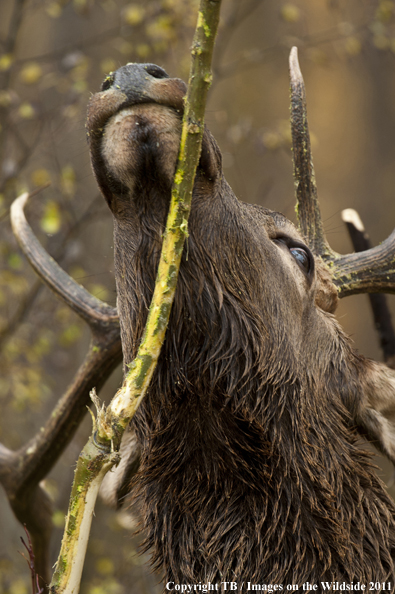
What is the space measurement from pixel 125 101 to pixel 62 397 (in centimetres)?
192

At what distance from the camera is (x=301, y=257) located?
2230 millimetres

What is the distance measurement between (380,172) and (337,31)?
181 cm

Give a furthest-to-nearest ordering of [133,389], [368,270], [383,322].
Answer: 1. [383,322]
2. [368,270]
3. [133,389]

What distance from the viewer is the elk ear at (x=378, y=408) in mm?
2289

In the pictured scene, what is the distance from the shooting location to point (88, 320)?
9.97 feet

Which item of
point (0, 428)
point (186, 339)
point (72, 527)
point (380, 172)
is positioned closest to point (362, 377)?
point (186, 339)

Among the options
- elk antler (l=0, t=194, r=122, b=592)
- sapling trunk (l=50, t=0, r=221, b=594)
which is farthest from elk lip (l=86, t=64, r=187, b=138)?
elk antler (l=0, t=194, r=122, b=592)

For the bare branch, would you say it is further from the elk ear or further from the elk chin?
the elk chin

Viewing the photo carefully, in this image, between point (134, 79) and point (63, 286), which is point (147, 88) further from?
point (63, 286)

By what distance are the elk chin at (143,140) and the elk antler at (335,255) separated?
1.43m

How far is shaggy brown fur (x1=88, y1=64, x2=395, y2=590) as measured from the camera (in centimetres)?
160

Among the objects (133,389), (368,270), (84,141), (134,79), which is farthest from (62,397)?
(84,141)

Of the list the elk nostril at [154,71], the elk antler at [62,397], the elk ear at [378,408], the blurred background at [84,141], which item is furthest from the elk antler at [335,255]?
the blurred background at [84,141]

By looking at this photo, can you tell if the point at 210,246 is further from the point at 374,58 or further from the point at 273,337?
the point at 374,58
